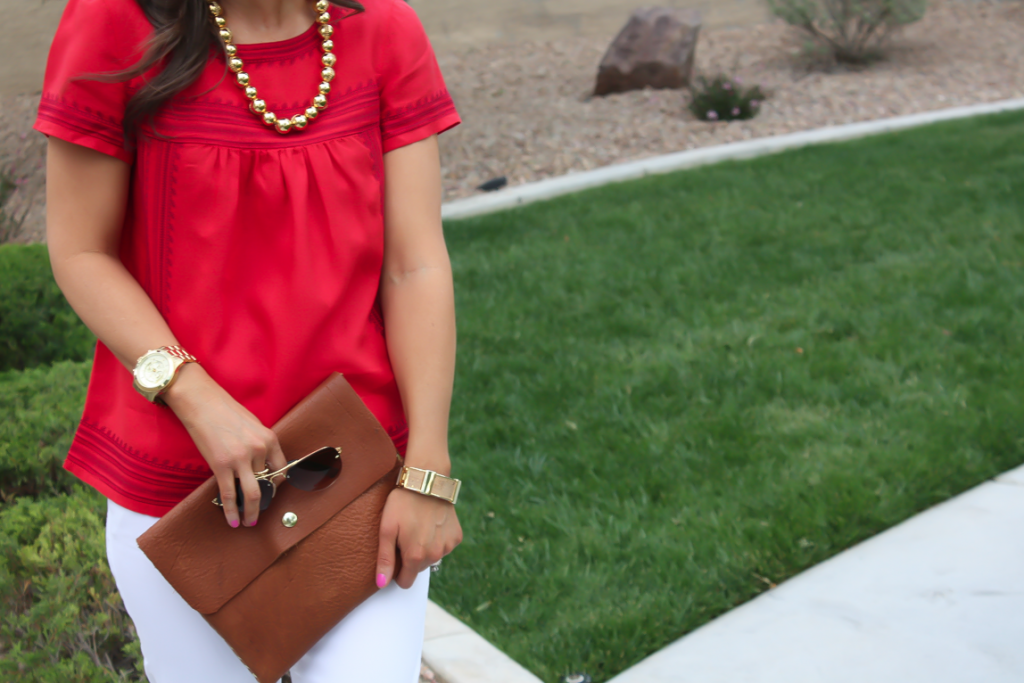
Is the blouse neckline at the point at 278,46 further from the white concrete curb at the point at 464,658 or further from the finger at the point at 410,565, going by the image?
the white concrete curb at the point at 464,658

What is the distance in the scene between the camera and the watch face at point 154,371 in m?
1.30

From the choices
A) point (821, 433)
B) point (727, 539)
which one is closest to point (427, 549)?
point (727, 539)

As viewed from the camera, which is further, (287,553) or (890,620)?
(890,620)

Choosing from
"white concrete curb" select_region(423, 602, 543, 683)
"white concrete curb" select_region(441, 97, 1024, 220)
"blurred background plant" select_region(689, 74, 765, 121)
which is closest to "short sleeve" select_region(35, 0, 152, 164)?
"white concrete curb" select_region(423, 602, 543, 683)

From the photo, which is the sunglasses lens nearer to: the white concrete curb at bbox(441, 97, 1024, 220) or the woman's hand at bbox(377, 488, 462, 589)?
the woman's hand at bbox(377, 488, 462, 589)

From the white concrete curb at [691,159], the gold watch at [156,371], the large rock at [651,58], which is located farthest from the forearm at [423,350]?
the large rock at [651,58]

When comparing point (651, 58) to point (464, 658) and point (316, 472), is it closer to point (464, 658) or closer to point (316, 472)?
point (464, 658)

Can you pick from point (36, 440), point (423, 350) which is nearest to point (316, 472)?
point (423, 350)

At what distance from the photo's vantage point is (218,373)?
54.3 inches

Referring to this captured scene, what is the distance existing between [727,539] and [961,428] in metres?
1.27

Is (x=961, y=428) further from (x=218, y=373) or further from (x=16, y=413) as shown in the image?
(x=16, y=413)

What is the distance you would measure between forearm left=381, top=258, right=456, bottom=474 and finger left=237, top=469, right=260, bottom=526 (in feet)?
0.80

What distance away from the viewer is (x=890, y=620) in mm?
2812

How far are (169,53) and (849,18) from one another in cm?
1206
